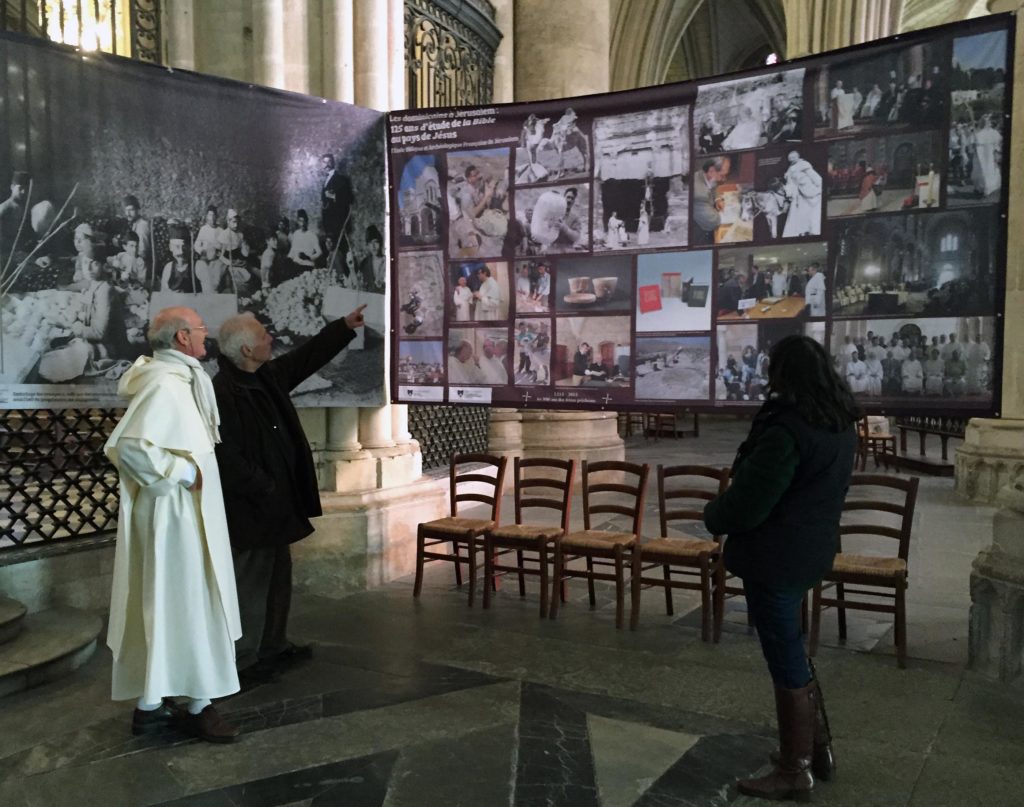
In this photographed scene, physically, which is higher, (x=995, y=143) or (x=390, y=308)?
(x=995, y=143)

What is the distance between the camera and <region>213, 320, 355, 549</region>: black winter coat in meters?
3.86

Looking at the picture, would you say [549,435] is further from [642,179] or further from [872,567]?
[872,567]

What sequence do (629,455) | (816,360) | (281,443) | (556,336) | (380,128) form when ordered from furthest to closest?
(629,455) → (380,128) → (556,336) → (281,443) → (816,360)

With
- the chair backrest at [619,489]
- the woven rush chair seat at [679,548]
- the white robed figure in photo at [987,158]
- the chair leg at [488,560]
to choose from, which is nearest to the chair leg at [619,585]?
the woven rush chair seat at [679,548]

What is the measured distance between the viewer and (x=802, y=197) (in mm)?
4355

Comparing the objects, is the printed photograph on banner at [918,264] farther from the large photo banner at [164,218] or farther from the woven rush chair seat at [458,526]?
the large photo banner at [164,218]

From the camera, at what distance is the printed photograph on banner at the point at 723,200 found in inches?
177

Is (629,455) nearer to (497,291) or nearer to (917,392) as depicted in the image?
(497,291)

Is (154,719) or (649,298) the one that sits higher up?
(649,298)

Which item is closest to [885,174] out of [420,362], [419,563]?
[420,362]

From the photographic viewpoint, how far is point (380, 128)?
5.47 meters

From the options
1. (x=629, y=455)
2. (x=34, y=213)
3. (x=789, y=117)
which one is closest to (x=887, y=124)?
(x=789, y=117)

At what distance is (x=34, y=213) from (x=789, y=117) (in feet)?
12.3

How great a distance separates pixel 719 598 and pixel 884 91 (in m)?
2.62
